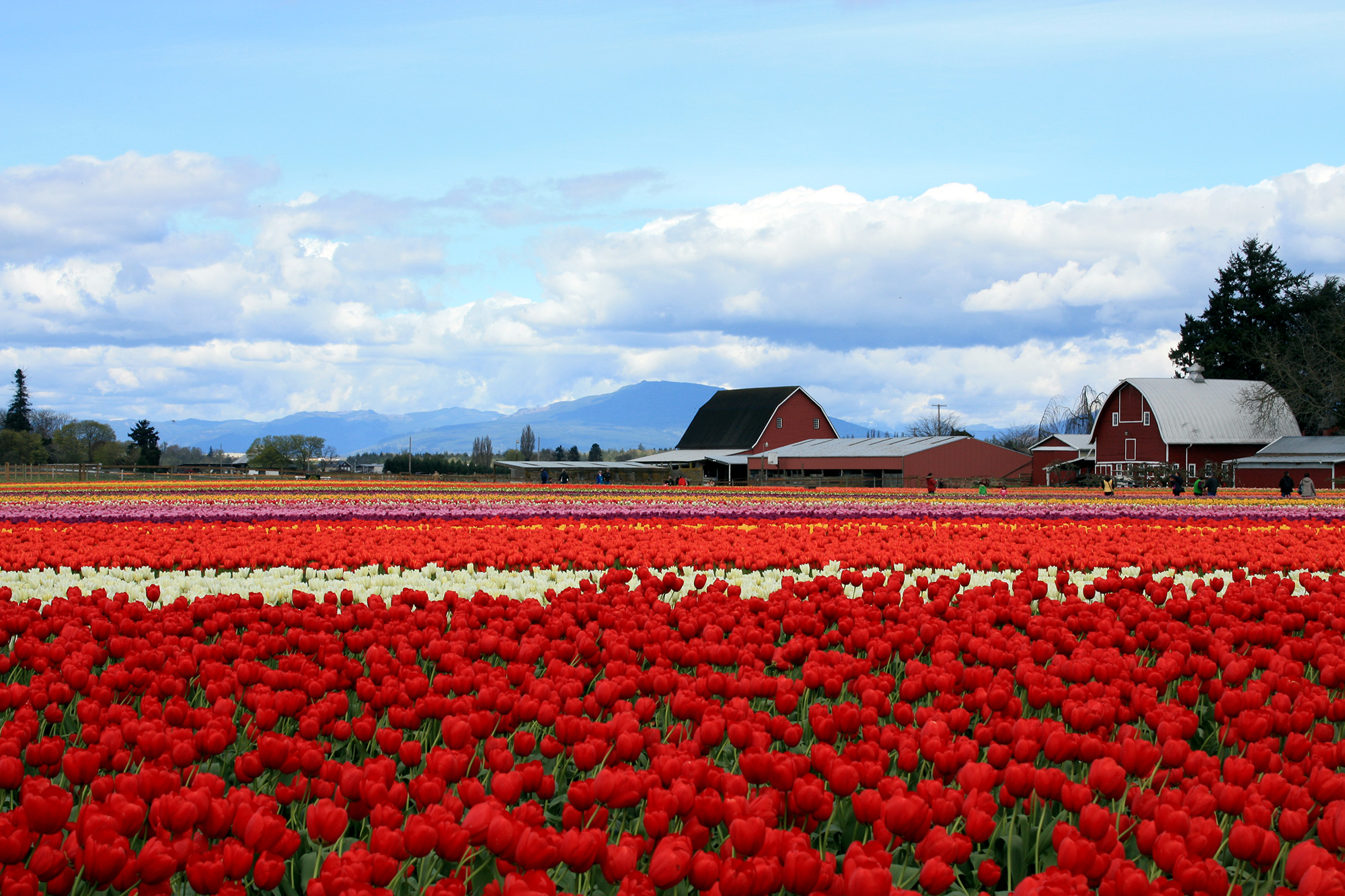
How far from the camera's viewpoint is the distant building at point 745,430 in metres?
84.9

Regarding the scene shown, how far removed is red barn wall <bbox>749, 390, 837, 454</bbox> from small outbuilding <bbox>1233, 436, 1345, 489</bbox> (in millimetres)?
34367

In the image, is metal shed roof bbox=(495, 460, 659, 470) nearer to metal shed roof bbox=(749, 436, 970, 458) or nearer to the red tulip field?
metal shed roof bbox=(749, 436, 970, 458)

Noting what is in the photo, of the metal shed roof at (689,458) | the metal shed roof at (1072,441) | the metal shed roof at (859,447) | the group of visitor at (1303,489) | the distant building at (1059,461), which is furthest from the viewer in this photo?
the metal shed roof at (689,458)

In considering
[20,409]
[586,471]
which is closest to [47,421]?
[20,409]

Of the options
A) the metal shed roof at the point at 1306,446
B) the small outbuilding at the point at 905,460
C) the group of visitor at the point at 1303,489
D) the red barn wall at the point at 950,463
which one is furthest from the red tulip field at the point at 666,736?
the red barn wall at the point at 950,463

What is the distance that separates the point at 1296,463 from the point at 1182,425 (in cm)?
893

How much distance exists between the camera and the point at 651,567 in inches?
473

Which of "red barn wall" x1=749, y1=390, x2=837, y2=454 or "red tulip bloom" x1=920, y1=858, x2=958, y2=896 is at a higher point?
"red barn wall" x1=749, y1=390, x2=837, y2=454

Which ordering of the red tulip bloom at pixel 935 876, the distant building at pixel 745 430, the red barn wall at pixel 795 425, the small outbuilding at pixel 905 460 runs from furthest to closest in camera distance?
the red barn wall at pixel 795 425, the distant building at pixel 745 430, the small outbuilding at pixel 905 460, the red tulip bloom at pixel 935 876

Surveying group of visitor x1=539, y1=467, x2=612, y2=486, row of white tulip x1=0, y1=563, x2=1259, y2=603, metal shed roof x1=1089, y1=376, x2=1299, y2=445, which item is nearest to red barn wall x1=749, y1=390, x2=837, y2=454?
group of visitor x1=539, y1=467, x2=612, y2=486

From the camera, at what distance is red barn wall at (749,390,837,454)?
87.2 metres

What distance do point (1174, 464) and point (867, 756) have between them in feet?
210

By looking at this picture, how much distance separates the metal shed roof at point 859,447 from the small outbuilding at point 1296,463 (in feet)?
52.5

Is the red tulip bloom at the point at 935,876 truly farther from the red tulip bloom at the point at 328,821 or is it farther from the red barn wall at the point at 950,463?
the red barn wall at the point at 950,463
